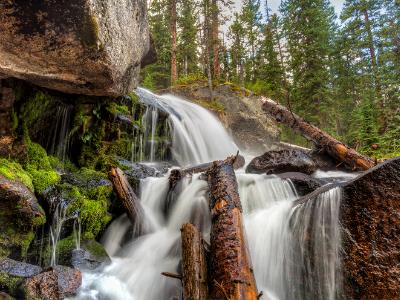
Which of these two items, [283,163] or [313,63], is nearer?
[283,163]

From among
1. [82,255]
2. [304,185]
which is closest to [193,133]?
[304,185]

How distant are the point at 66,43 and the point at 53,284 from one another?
11.1 feet

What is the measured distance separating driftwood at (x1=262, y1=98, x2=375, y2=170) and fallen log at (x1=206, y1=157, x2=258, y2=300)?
18.4 feet

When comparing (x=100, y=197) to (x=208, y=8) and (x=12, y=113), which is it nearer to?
(x=12, y=113)

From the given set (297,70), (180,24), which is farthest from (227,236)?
(180,24)

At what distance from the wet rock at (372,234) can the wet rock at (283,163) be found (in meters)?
3.97

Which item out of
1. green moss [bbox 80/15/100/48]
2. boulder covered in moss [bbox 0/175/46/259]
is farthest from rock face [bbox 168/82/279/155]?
boulder covered in moss [bbox 0/175/46/259]

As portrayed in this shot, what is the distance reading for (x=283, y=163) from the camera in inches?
307

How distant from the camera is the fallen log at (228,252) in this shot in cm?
287

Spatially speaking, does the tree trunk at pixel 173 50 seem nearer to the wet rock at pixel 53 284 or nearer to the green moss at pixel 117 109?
the green moss at pixel 117 109

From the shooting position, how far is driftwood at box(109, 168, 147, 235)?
210 inches

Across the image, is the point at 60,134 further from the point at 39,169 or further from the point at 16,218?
the point at 16,218

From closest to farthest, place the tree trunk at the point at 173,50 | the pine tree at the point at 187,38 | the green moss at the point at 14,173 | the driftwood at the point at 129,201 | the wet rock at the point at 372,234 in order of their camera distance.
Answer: the wet rock at the point at 372,234, the green moss at the point at 14,173, the driftwood at the point at 129,201, the tree trunk at the point at 173,50, the pine tree at the point at 187,38

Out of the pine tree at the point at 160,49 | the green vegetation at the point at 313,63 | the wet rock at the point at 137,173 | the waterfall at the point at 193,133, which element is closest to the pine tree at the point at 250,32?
the green vegetation at the point at 313,63
